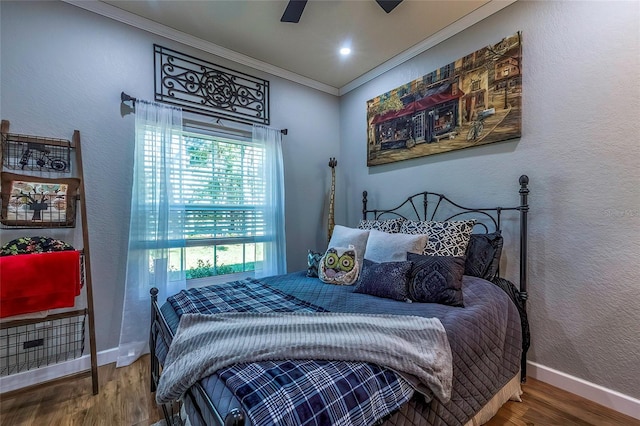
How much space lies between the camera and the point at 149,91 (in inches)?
94.8

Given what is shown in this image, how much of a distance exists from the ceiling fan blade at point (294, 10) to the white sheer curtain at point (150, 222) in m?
1.25

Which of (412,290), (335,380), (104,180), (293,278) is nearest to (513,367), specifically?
(412,290)

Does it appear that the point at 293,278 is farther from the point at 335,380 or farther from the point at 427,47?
the point at 427,47

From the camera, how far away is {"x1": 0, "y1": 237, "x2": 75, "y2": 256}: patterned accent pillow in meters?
1.75

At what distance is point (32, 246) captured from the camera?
5.98 ft

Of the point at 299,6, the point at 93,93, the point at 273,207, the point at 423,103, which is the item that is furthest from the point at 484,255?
the point at 93,93

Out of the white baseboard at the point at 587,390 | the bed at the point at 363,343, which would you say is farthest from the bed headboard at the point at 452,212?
the white baseboard at the point at 587,390

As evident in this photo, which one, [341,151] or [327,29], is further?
[341,151]

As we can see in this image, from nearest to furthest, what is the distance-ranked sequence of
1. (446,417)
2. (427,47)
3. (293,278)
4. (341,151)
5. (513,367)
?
(446,417) → (513,367) → (293,278) → (427,47) → (341,151)

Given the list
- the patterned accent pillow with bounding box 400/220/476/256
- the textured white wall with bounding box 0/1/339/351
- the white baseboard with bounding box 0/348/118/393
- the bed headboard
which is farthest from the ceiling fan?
the white baseboard with bounding box 0/348/118/393

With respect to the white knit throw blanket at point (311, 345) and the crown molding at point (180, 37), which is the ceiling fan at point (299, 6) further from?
the white knit throw blanket at point (311, 345)

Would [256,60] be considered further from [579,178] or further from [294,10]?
[579,178]

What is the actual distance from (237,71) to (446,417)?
3204 millimetres

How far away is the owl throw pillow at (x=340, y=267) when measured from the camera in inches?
85.7
